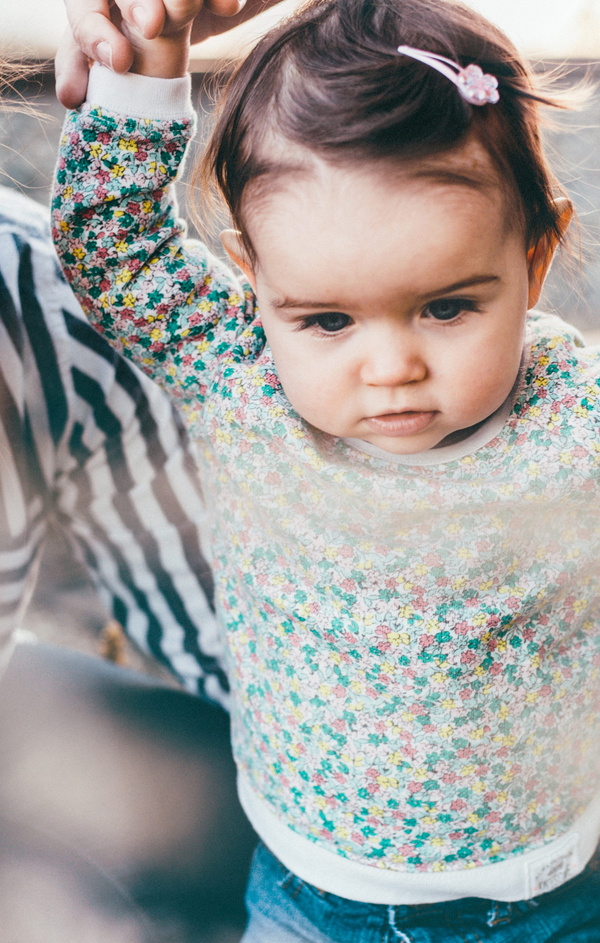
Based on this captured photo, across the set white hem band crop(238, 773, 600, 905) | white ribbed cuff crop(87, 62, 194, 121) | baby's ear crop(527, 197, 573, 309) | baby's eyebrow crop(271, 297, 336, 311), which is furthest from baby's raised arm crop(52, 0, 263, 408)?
white hem band crop(238, 773, 600, 905)

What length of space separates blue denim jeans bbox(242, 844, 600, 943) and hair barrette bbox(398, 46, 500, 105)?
0.62 meters

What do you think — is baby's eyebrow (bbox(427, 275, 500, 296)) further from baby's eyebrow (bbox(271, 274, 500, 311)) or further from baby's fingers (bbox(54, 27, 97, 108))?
baby's fingers (bbox(54, 27, 97, 108))

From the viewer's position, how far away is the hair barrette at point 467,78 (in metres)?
0.44

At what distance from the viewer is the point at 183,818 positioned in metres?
0.72

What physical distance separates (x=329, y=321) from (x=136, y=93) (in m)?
0.23

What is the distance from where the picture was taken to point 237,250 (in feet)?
1.83

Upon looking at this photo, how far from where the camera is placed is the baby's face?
17.6 inches

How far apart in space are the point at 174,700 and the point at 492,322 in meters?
0.55

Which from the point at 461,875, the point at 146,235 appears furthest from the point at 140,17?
the point at 461,875

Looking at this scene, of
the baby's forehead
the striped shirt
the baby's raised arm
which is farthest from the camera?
the striped shirt

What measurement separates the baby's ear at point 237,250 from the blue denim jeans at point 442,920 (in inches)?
21.0

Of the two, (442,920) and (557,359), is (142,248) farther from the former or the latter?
(442,920)

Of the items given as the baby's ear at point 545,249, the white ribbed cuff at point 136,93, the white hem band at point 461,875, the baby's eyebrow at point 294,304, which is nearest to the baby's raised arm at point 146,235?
the white ribbed cuff at point 136,93

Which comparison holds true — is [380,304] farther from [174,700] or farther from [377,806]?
[174,700]
